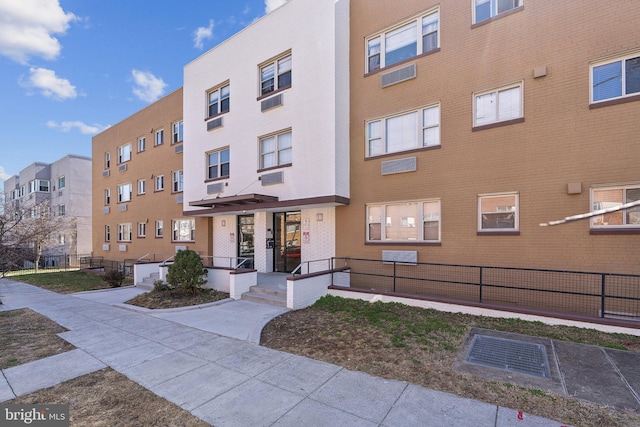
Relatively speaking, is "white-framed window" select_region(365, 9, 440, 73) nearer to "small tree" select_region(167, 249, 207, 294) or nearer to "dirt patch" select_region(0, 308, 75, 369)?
"small tree" select_region(167, 249, 207, 294)

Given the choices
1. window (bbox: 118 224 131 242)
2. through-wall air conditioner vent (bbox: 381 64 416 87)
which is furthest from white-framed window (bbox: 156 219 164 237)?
through-wall air conditioner vent (bbox: 381 64 416 87)

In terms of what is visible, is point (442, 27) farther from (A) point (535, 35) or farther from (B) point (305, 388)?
(B) point (305, 388)

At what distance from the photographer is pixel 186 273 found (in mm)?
10609

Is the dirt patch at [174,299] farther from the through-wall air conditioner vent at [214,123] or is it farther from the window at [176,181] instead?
the window at [176,181]

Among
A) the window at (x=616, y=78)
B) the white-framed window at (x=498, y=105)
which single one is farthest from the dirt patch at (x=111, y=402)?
the window at (x=616, y=78)

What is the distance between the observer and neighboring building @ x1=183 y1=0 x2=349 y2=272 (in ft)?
34.6

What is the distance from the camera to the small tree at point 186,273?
34.8ft

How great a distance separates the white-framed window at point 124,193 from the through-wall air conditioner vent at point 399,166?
1795 centimetres

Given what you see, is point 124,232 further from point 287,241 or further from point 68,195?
point 68,195

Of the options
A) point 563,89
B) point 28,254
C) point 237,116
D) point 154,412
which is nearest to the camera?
point 154,412

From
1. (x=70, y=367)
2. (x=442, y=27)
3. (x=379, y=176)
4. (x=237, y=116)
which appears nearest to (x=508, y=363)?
(x=379, y=176)

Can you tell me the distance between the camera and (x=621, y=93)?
721cm

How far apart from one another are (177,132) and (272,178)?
917 centimetres

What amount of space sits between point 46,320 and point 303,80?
34.0 ft
